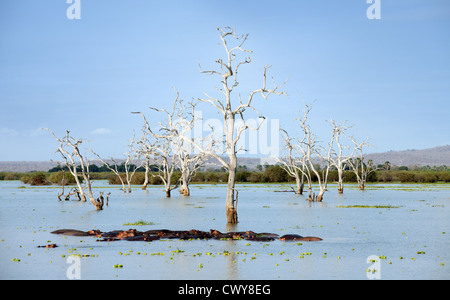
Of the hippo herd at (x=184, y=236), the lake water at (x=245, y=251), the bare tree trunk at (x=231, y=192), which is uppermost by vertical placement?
the bare tree trunk at (x=231, y=192)

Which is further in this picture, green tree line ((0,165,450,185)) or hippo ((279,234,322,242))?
green tree line ((0,165,450,185))

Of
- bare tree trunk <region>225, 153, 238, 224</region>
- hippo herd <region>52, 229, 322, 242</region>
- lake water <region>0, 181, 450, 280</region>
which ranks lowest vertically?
lake water <region>0, 181, 450, 280</region>

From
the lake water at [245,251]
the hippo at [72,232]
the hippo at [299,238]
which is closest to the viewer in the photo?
the lake water at [245,251]

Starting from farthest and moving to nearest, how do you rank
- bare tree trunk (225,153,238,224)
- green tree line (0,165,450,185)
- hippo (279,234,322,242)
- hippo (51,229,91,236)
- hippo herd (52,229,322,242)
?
green tree line (0,165,450,185), bare tree trunk (225,153,238,224), hippo (51,229,91,236), hippo herd (52,229,322,242), hippo (279,234,322,242)

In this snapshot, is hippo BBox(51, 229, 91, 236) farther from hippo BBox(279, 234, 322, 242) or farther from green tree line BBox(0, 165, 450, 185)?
green tree line BBox(0, 165, 450, 185)

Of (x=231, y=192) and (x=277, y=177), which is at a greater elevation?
(x=277, y=177)

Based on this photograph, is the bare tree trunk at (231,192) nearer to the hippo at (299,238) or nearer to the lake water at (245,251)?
the lake water at (245,251)

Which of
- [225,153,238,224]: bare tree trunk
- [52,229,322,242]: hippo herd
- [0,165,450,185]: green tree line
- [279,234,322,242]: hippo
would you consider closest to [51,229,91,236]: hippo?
[52,229,322,242]: hippo herd

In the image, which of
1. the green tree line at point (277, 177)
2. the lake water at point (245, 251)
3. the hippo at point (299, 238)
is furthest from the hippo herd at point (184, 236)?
the green tree line at point (277, 177)

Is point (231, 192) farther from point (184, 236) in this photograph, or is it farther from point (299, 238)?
point (299, 238)

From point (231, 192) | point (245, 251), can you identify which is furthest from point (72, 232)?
point (245, 251)

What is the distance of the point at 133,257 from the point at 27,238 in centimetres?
761
